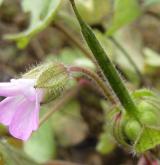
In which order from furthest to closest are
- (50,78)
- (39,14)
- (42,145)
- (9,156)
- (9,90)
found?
(42,145)
(39,14)
(9,156)
(50,78)
(9,90)

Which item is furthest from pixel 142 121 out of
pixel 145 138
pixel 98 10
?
pixel 98 10

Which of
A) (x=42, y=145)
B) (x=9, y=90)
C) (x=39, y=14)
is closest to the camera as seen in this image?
(x=9, y=90)

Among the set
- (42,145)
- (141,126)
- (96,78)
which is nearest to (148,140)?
(141,126)

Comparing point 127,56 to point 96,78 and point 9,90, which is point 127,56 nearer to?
point 96,78

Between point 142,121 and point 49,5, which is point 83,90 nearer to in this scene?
point 49,5

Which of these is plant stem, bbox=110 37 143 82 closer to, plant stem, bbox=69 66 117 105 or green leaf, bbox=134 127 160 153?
plant stem, bbox=69 66 117 105
